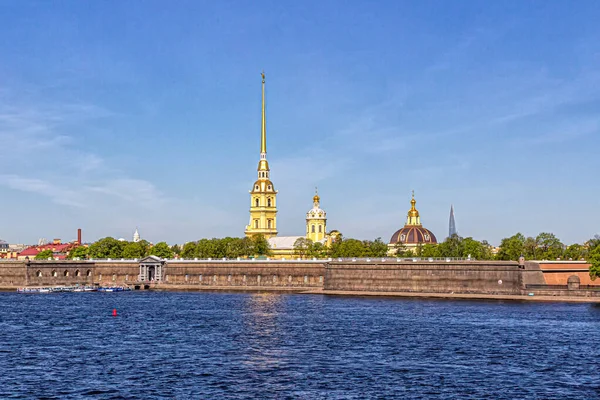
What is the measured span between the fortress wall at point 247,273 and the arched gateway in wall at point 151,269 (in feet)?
4.01

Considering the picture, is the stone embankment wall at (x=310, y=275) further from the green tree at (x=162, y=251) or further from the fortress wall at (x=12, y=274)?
the green tree at (x=162, y=251)

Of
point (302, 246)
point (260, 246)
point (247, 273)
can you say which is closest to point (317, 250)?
point (302, 246)

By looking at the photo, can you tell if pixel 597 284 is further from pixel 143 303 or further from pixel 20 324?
pixel 20 324

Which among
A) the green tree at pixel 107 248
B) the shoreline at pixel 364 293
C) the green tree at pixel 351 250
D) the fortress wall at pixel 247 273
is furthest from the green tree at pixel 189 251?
the shoreline at pixel 364 293

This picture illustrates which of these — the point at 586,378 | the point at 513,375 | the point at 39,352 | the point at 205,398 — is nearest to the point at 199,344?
the point at 39,352

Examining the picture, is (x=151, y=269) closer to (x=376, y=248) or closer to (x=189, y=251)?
(x=189, y=251)

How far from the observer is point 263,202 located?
6580 inches

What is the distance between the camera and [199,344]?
56.9 metres

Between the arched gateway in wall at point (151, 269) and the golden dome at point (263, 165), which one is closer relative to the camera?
the arched gateway in wall at point (151, 269)

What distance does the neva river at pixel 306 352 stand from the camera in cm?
4116

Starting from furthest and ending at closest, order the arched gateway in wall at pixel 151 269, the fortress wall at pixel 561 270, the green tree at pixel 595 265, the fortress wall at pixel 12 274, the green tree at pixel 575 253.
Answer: the fortress wall at pixel 12 274 → the arched gateway in wall at pixel 151 269 → the green tree at pixel 575 253 → the fortress wall at pixel 561 270 → the green tree at pixel 595 265

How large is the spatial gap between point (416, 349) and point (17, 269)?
9466 cm

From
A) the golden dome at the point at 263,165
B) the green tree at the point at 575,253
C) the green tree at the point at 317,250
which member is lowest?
the green tree at the point at 575,253

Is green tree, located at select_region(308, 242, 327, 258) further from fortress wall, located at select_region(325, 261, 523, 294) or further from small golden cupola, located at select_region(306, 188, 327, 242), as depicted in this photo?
fortress wall, located at select_region(325, 261, 523, 294)
